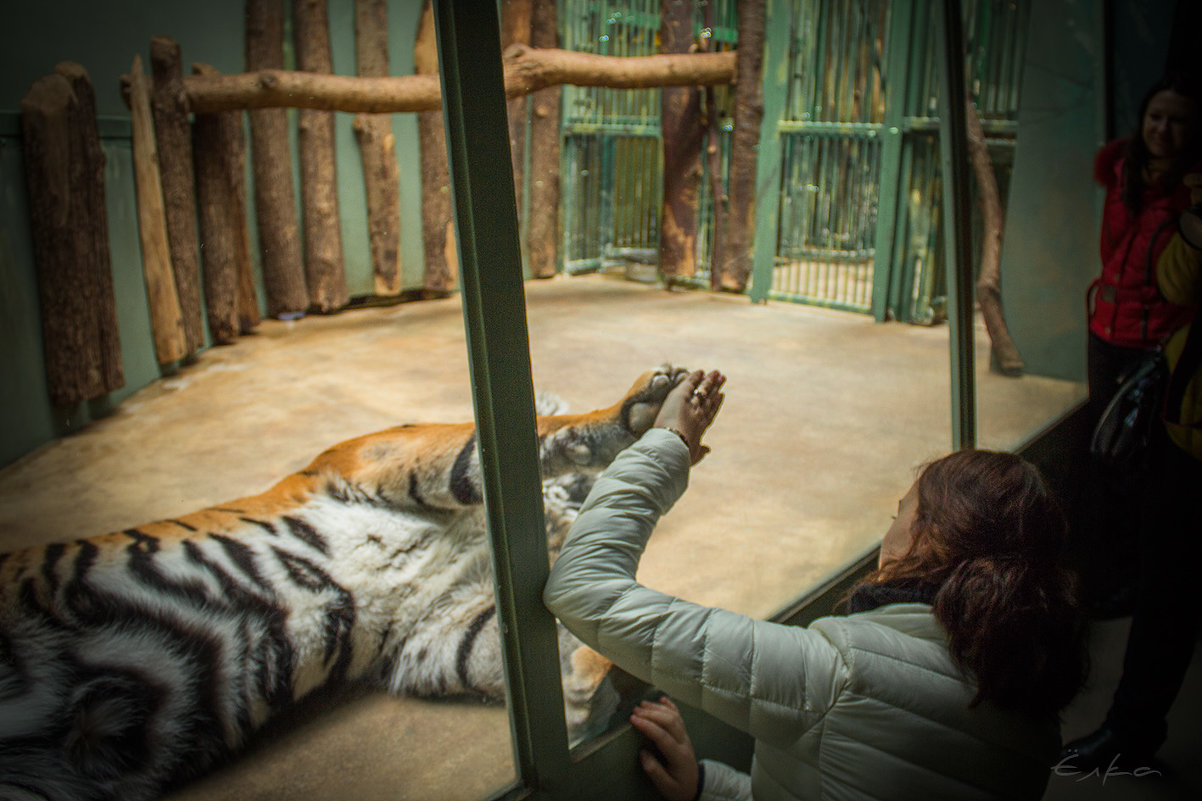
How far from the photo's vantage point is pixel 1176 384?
1.76 meters

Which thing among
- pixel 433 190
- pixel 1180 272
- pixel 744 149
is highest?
pixel 744 149

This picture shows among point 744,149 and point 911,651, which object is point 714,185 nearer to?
point 744,149

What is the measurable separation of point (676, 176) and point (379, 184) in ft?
2.34

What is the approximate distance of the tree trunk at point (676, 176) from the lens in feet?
6.61

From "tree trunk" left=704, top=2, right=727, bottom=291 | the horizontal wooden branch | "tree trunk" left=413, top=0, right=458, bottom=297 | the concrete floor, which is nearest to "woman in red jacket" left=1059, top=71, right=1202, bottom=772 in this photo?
the concrete floor

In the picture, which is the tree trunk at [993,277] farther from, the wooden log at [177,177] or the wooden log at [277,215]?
the wooden log at [177,177]

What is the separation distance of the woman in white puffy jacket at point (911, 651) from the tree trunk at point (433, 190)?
0.47 m

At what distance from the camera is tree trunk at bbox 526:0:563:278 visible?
1569 mm

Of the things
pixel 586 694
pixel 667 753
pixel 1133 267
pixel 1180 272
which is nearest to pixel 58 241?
pixel 586 694

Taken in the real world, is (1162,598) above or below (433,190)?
below

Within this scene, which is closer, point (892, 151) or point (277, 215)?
point (277, 215)

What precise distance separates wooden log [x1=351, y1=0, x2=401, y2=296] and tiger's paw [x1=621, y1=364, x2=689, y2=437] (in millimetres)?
544

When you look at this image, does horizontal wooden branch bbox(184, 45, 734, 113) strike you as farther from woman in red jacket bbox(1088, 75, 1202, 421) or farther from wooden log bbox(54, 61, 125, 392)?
woman in red jacket bbox(1088, 75, 1202, 421)

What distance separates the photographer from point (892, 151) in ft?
14.3
